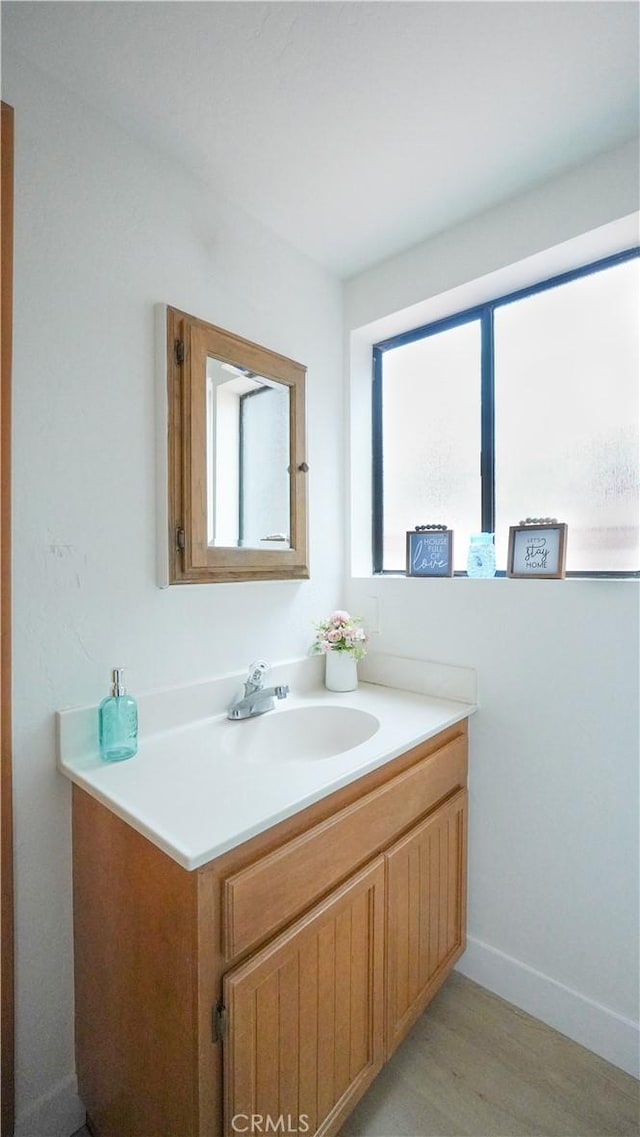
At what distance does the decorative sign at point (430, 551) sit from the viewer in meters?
1.68

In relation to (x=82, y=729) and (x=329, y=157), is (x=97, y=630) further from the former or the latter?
(x=329, y=157)

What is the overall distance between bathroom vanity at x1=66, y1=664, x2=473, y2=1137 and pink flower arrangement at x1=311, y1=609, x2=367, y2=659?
478 mm

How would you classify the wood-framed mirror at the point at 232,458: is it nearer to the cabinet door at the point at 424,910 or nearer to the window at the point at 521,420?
the window at the point at 521,420

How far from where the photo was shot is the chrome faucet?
1378 millimetres

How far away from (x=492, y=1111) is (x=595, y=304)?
2.16m

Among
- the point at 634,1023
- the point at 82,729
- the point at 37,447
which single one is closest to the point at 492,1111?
the point at 634,1023

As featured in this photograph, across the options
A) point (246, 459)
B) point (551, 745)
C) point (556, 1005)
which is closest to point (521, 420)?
point (246, 459)

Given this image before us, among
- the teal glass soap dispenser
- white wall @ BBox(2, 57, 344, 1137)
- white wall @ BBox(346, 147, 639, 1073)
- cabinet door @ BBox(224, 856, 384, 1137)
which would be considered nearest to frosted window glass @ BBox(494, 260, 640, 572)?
white wall @ BBox(346, 147, 639, 1073)

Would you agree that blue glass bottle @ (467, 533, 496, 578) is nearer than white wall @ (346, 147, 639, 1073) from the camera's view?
No

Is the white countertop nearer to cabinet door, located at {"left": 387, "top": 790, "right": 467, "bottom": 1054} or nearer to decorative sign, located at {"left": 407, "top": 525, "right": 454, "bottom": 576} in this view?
cabinet door, located at {"left": 387, "top": 790, "right": 467, "bottom": 1054}

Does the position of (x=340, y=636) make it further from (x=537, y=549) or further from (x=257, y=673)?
(x=537, y=549)

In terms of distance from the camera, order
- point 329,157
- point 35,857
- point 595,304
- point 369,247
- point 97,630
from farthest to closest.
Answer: point 369,247 < point 595,304 < point 329,157 < point 97,630 < point 35,857

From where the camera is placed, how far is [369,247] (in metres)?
1.68

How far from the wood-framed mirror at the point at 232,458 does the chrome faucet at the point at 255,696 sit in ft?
0.95
